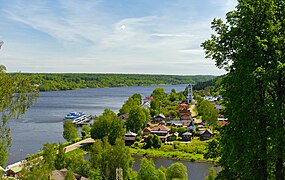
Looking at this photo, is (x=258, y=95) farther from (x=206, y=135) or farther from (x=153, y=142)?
(x=206, y=135)

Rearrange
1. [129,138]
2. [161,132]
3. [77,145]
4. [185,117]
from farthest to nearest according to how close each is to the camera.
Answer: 1. [185,117]
2. [161,132]
3. [129,138]
4. [77,145]

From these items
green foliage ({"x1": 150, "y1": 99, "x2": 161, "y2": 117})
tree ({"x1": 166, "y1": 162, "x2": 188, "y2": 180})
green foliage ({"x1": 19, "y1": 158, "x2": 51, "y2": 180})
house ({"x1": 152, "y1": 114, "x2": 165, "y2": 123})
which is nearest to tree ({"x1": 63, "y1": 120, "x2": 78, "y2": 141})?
tree ({"x1": 166, "y1": 162, "x2": 188, "y2": 180})

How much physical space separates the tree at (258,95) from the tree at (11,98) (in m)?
5.44

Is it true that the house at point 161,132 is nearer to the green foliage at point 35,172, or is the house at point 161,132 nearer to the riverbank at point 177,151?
the riverbank at point 177,151

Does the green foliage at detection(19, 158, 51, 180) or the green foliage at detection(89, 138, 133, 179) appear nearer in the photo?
the green foliage at detection(19, 158, 51, 180)

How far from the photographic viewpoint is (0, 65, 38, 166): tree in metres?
8.70

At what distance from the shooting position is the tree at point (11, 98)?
8695 mm

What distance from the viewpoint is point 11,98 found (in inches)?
350

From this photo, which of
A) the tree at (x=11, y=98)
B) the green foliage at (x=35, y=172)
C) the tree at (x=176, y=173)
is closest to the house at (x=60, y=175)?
the green foliage at (x=35, y=172)

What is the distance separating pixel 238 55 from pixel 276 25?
94 centimetres

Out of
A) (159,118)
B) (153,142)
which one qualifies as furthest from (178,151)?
(159,118)

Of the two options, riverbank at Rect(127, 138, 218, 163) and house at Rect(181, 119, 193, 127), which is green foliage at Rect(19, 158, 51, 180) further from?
house at Rect(181, 119, 193, 127)

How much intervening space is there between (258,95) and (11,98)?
6204 millimetres

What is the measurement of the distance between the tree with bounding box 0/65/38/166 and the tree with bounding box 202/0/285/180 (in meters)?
5.44
